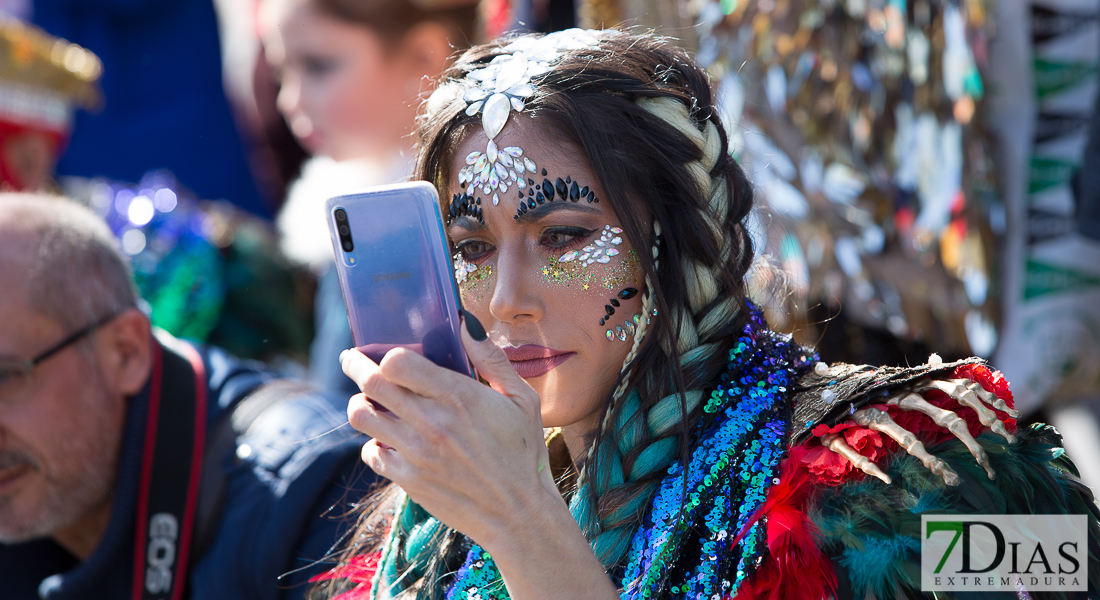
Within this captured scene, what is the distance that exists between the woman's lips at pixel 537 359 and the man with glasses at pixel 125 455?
2.47ft

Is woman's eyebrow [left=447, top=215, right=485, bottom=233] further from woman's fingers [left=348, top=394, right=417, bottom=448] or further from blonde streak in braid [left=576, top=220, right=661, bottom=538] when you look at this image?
woman's fingers [left=348, top=394, right=417, bottom=448]

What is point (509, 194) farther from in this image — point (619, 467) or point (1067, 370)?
point (1067, 370)

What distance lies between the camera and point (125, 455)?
2.20 meters

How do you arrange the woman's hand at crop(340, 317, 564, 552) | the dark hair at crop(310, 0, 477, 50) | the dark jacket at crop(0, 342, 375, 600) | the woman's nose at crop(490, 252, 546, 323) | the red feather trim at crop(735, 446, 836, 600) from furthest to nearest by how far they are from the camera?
the dark hair at crop(310, 0, 477, 50), the dark jacket at crop(0, 342, 375, 600), the woman's nose at crop(490, 252, 546, 323), the red feather trim at crop(735, 446, 836, 600), the woman's hand at crop(340, 317, 564, 552)

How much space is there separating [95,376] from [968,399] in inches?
73.4

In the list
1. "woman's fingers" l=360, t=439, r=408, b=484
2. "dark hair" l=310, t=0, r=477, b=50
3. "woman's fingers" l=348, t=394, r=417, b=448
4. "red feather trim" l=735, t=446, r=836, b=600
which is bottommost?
"red feather trim" l=735, t=446, r=836, b=600

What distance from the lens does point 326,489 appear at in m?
2.13

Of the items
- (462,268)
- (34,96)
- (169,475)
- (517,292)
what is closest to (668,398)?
(517,292)

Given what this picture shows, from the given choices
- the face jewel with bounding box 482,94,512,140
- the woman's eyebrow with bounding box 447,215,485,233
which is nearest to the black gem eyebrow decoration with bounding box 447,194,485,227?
the woman's eyebrow with bounding box 447,215,485,233

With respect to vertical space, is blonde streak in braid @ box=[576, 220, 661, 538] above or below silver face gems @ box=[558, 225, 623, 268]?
below

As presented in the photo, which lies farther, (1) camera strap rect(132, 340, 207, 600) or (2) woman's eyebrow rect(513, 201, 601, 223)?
(1) camera strap rect(132, 340, 207, 600)

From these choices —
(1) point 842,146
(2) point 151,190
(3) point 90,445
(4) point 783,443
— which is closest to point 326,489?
(3) point 90,445

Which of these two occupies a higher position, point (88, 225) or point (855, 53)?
point (855, 53)

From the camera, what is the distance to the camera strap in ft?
6.93
